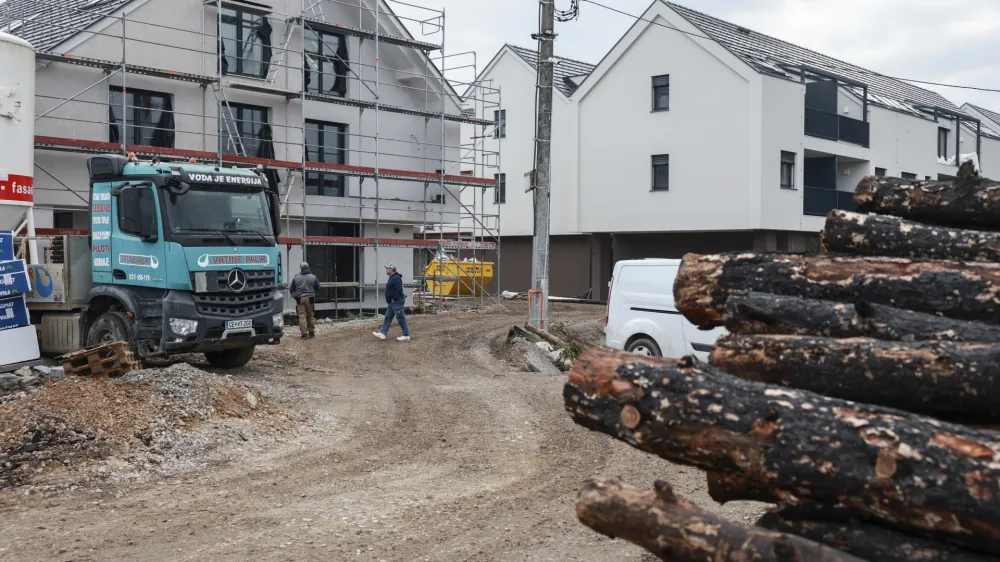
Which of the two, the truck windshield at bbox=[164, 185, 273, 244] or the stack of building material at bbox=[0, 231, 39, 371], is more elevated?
the truck windshield at bbox=[164, 185, 273, 244]

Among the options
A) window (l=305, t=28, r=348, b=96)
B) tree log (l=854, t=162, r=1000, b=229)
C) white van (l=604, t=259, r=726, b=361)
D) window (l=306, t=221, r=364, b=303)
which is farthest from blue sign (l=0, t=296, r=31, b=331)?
window (l=305, t=28, r=348, b=96)

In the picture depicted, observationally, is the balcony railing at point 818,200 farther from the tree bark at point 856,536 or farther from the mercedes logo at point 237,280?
the tree bark at point 856,536

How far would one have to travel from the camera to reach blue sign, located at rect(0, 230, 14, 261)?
11.9 m

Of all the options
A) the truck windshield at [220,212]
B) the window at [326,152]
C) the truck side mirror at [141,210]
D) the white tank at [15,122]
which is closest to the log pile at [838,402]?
the truck windshield at [220,212]

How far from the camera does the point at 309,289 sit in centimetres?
1914

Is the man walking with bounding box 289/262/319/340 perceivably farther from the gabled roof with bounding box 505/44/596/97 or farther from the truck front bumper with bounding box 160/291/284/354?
the gabled roof with bounding box 505/44/596/97

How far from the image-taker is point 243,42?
71.8 feet

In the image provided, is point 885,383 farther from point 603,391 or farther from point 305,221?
point 305,221

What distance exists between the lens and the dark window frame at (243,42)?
2156 centimetres

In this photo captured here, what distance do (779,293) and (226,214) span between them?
9766 millimetres

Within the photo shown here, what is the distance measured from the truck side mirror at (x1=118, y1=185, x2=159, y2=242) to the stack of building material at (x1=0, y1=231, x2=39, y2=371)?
1517 mm

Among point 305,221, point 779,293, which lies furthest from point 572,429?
point 305,221

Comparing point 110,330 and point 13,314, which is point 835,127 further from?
point 13,314

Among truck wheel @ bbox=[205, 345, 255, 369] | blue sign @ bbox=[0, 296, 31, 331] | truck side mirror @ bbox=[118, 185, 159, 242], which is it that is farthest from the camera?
truck wheel @ bbox=[205, 345, 255, 369]
